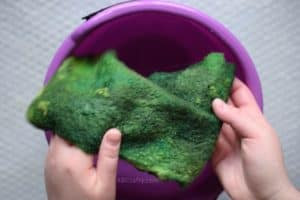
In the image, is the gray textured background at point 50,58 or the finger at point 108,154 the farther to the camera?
the gray textured background at point 50,58

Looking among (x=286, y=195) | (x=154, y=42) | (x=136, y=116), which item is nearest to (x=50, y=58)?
(x=154, y=42)

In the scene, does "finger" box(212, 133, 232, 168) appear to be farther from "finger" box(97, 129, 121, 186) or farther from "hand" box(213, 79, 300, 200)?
"finger" box(97, 129, 121, 186)

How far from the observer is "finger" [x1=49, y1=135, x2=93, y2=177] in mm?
543

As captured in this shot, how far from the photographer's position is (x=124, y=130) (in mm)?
545

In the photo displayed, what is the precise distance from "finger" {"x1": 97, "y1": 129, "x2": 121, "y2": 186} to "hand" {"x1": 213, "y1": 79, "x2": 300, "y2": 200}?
0.13m

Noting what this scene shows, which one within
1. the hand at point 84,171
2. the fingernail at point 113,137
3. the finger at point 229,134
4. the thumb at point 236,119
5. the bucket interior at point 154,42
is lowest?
the hand at point 84,171

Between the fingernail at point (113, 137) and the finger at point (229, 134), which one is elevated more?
the fingernail at point (113, 137)

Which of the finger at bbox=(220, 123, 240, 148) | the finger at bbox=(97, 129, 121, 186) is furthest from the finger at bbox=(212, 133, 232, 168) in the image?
the finger at bbox=(97, 129, 121, 186)

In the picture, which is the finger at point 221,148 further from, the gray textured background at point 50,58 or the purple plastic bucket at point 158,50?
the gray textured background at point 50,58

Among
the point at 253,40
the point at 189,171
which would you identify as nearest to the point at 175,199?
→ the point at 189,171

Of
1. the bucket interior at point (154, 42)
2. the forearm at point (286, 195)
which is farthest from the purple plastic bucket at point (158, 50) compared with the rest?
the forearm at point (286, 195)

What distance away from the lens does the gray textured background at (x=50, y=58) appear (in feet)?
2.53

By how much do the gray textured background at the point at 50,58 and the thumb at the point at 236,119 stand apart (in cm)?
26

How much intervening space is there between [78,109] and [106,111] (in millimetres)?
32
